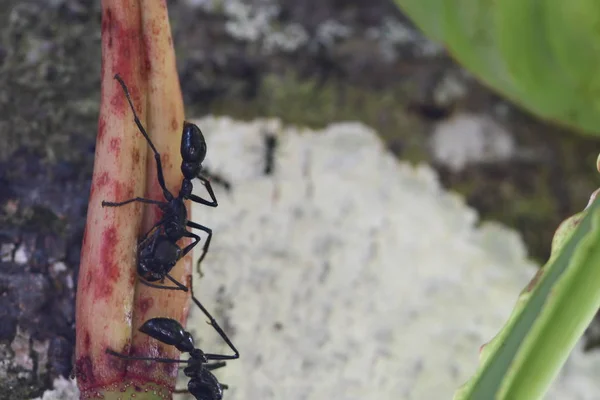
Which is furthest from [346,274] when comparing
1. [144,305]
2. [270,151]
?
[144,305]

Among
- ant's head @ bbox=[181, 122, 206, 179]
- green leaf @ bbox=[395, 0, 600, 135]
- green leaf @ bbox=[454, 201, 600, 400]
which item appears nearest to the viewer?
green leaf @ bbox=[454, 201, 600, 400]

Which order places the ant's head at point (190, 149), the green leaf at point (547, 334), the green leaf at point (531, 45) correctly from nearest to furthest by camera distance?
the green leaf at point (547, 334) → the ant's head at point (190, 149) → the green leaf at point (531, 45)

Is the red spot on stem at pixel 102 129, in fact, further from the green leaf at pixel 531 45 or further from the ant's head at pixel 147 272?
the green leaf at pixel 531 45

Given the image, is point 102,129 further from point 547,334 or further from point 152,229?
point 547,334

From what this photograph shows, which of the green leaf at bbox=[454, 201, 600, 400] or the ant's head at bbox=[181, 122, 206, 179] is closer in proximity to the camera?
the green leaf at bbox=[454, 201, 600, 400]

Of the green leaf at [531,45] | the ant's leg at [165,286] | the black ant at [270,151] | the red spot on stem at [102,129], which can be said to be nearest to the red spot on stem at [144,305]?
the ant's leg at [165,286]

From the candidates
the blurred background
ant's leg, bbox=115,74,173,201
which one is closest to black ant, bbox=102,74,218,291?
ant's leg, bbox=115,74,173,201

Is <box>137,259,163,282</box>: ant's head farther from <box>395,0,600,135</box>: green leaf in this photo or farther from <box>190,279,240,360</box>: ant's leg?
<box>395,0,600,135</box>: green leaf
